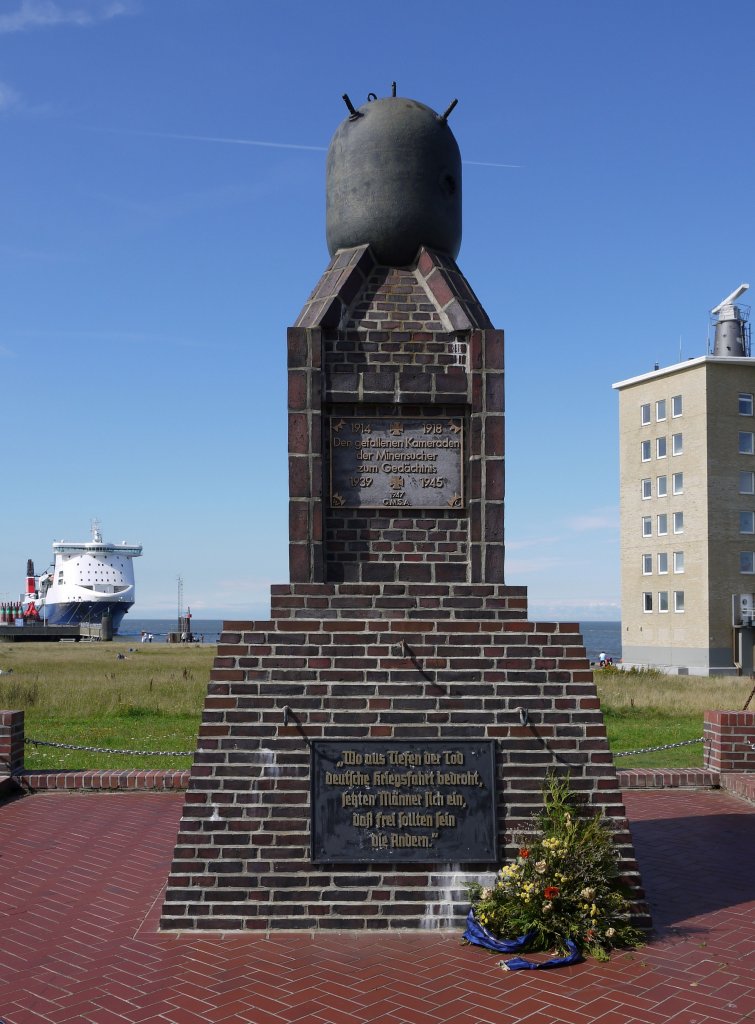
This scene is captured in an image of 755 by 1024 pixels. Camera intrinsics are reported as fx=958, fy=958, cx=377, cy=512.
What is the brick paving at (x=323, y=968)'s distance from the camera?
5.02 m

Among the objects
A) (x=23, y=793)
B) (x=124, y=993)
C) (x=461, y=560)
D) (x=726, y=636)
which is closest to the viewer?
(x=124, y=993)

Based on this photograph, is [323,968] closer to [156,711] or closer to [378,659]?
[378,659]

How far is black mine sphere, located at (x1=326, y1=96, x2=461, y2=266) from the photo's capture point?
7590mm

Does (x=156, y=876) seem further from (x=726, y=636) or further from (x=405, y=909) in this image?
→ (x=726, y=636)

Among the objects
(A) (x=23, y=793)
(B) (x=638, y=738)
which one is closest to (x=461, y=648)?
(A) (x=23, y=793)

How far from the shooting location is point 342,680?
21.7ft

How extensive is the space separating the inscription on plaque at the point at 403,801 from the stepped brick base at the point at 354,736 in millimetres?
69

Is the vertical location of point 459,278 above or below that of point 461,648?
above

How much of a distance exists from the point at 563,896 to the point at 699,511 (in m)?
42.3

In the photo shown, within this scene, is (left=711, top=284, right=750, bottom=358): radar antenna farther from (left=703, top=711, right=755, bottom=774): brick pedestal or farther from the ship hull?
the ship hull

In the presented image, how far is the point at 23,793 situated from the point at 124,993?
19.6 feet

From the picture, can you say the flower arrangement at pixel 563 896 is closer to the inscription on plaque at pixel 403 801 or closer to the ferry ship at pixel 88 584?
the inscription on plaque at pixel 403 801

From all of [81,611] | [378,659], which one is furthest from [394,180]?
[81,611]

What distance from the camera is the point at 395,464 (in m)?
7.19
